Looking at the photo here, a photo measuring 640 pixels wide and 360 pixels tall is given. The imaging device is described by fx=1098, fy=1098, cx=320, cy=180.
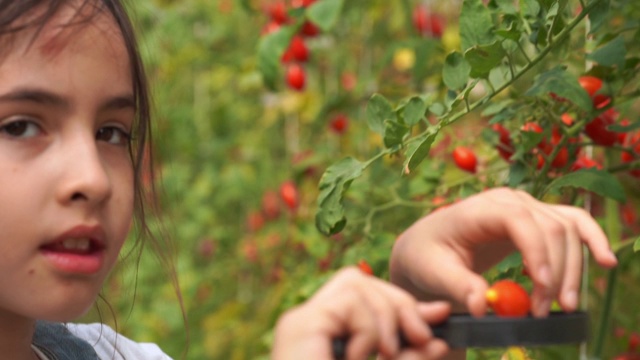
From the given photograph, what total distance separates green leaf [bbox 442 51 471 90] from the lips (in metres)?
0.35

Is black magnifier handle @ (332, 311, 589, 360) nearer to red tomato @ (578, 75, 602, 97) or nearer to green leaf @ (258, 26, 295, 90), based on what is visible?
red tomato @ (578, 75, 602, 97)

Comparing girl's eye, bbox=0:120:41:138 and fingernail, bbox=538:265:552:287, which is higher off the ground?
girl's eye, bbox=0:120:41:138

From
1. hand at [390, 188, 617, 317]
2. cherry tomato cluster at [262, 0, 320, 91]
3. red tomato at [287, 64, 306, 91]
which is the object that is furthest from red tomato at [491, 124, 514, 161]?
red tomato at [287, 64, 306, 91]

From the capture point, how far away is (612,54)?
42.7 inches

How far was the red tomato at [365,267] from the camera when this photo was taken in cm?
128

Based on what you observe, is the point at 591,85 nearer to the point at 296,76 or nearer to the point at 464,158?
the point at 464,158

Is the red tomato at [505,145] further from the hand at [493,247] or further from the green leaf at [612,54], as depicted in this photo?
the hand at [493,247]

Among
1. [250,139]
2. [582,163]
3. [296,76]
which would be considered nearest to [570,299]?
[582,163]

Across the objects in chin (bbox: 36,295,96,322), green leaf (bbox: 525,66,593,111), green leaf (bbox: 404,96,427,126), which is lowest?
green leaf (bbox: 525,66,593,111)

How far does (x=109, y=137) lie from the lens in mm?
1006

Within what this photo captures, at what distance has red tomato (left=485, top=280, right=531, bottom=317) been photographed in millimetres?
687

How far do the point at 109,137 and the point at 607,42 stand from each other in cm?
53

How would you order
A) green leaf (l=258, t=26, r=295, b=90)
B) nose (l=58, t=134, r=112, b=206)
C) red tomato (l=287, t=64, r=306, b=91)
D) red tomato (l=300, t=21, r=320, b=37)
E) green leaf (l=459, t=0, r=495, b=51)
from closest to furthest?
nose (l=58, t=134, r=112, b=206) < green leaf (l=459, t=0, r=495, b=51) < green leaf (l=258, t=26, r=295, b=90) < red tomato (l=300, t=21, r=320, b=37) < red tomato (l=287, t=64, r=306, b=91)

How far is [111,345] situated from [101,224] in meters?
0.35
